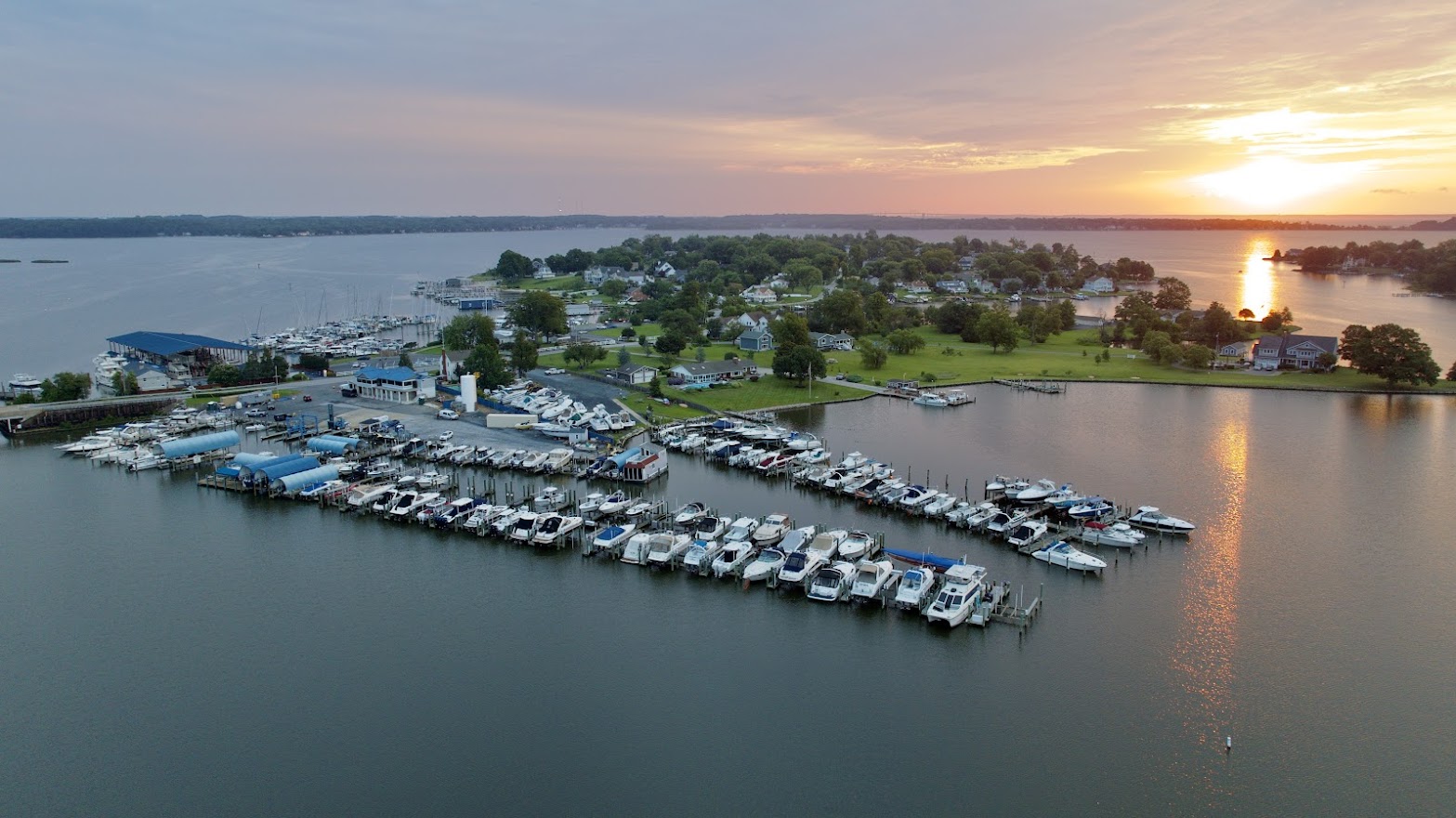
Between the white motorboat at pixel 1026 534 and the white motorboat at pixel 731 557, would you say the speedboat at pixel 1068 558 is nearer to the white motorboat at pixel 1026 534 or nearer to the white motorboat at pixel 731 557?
the white motorboat at pixel 1026 534

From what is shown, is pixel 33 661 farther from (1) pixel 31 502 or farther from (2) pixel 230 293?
(2) pixel 230 293

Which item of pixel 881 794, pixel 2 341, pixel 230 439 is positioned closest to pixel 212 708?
pixel 881 794

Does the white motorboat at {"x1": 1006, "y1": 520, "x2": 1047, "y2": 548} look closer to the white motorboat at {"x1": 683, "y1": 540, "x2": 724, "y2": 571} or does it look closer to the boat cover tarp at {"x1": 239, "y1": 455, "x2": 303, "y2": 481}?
the white motorboat at {"x1": 683, "y1": 540, "x2": 724, "y2": 571}

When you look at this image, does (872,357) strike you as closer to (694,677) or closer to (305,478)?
(305,478)

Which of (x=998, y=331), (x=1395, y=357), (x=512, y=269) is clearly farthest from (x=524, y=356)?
(x=512, y=269)

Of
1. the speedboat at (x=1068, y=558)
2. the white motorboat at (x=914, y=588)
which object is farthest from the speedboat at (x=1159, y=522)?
the white motorboat at (x=914, y=588)
